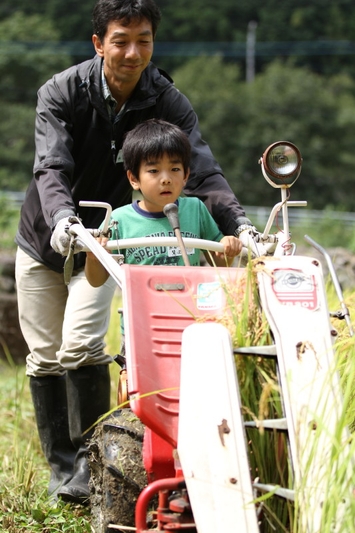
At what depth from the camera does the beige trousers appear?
165 inches

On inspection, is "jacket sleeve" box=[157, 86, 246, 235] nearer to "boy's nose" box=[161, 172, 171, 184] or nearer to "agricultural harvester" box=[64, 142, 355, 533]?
"boy's nose" box=[161, 172, 171, 184]

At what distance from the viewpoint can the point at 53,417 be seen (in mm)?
4504

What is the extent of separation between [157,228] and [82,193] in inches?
28.6

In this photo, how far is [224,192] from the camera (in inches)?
162

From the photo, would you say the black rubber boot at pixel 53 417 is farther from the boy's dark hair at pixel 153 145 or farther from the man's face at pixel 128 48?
the man's face at pixel 128 48

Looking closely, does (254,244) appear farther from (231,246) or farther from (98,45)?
(98,45)

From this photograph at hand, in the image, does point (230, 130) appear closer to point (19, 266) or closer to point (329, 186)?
point (329, 186)

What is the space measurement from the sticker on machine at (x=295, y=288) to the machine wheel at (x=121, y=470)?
683mm

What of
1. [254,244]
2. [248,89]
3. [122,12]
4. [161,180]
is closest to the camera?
[254,244]

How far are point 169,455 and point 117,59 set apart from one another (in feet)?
6.10

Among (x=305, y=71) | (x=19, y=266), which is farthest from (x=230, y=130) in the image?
(x=19, y=266)

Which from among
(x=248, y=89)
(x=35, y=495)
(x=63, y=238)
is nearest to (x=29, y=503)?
(x=35, y=495)

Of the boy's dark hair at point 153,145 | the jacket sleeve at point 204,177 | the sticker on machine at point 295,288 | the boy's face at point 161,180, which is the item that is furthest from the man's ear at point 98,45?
the sticker on machine at point 295,288

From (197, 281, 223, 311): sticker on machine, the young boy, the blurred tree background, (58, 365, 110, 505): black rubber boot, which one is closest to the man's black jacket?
the young boy
